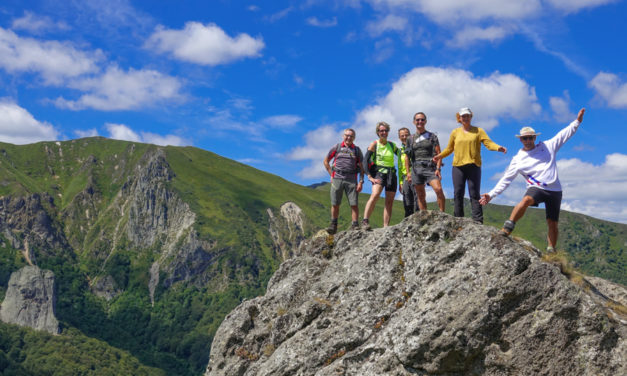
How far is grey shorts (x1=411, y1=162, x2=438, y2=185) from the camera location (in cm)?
1653

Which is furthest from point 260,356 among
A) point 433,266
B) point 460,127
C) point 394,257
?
point 460,127

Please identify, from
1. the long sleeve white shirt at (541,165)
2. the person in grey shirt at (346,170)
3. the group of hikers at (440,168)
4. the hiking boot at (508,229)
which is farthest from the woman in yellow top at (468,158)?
the person in grey shirt at (346,170)

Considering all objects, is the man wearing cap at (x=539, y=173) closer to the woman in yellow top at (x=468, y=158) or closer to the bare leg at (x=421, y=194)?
the woman in yellow top at (x=468, y=158)

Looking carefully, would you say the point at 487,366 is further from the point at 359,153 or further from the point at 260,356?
the point at 359,153

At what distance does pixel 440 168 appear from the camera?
54.2 feet

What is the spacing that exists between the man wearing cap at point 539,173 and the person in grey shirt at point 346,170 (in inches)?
212

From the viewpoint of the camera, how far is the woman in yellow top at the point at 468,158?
50.0 ft

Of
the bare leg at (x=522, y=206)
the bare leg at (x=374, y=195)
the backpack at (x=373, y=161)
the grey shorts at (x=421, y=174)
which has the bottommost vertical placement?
the bare leg at (x=522, y=206)

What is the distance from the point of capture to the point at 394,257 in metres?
14.4

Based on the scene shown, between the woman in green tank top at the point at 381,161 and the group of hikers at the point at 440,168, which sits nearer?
the group of hikers at the point at 440,168

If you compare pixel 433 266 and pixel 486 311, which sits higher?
pixel 433 266

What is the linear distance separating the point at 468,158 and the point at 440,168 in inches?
55.6

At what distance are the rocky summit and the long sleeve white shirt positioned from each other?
179cm

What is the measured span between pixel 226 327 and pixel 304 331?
15.0ft
